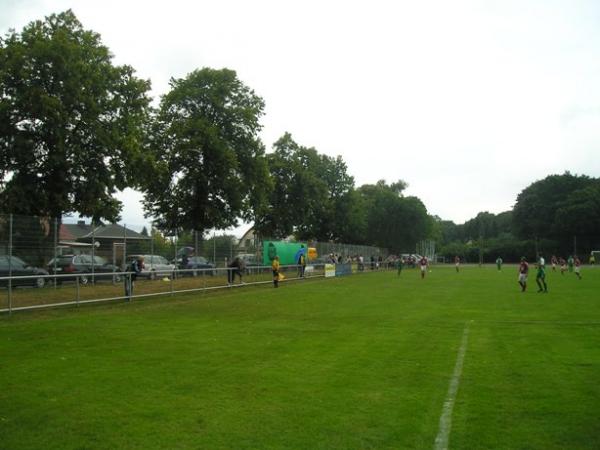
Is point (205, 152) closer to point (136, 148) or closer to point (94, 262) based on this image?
point (136, 148)

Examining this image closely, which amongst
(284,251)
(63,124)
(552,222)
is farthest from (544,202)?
(63,124)

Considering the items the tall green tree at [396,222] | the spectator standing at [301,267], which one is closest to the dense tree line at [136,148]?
the spectator standing at [301,267]

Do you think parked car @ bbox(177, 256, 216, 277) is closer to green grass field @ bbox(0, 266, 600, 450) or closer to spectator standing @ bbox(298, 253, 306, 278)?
green grass field @ bbox(0, 266, 600, 450)

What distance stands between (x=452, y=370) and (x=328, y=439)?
418 centimetres

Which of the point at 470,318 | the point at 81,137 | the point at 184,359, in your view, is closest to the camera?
the point at 184,359

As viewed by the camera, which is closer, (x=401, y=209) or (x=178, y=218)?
(x=178, y=218)

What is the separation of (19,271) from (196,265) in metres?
11.1

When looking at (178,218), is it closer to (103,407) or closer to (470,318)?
(470,318)

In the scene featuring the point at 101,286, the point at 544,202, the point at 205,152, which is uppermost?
the point at 544,202

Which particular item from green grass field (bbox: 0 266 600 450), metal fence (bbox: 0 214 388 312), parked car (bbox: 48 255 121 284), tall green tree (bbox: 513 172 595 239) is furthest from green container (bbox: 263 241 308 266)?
tall green tree (bbox: 513 172 595 239)

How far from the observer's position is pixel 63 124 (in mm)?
31641

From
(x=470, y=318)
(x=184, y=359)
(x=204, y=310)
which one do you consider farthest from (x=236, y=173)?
(x=184, y=359)

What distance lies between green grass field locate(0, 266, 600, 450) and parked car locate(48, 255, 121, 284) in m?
3.87

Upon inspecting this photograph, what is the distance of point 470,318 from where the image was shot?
1761cm
